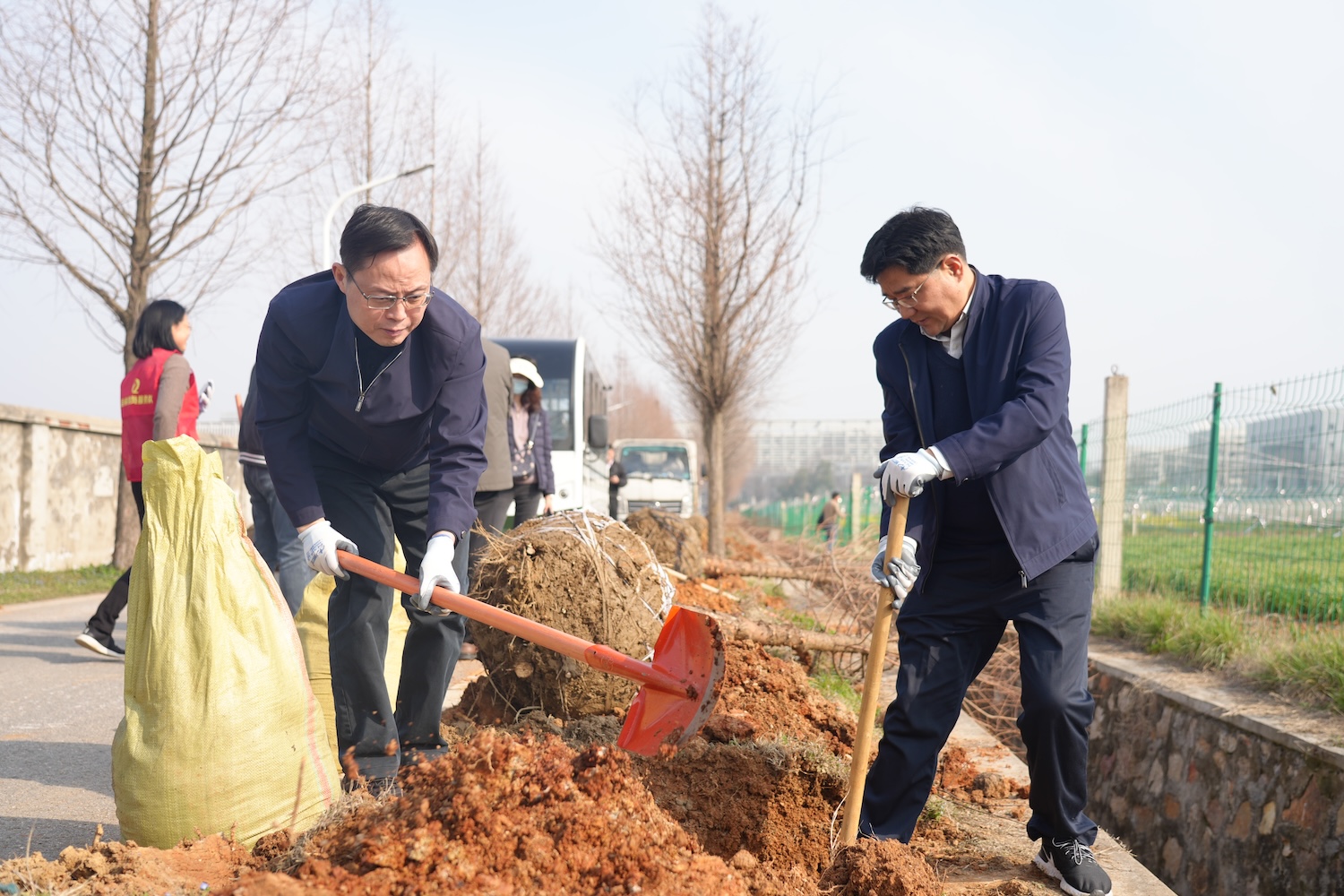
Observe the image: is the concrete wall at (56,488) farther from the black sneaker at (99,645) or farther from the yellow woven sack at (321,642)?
the yellow woven sack at (321,642)

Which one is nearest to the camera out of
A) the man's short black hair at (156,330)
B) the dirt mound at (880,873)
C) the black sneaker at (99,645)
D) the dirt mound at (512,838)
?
the dirt mound at (512,838)

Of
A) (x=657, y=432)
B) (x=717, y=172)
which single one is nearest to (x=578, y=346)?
(x=717, y=172)

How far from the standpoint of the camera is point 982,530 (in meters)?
2.79

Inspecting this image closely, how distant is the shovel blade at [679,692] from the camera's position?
280 cm

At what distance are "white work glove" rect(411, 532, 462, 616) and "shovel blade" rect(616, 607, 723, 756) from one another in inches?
26.1

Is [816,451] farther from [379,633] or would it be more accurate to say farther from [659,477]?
[379,633]

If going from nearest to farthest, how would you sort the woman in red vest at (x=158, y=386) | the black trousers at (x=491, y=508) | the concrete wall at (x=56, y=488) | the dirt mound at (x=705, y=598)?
the woman in red vest at (x=158, y=386) → the black trousers at (x=491, y=508) → the dirt mound at (x=705, y=598) → the concrete wall at (x=56, y=488)

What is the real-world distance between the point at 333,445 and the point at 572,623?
1237 mm

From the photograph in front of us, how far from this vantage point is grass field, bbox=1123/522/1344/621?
5.51 m

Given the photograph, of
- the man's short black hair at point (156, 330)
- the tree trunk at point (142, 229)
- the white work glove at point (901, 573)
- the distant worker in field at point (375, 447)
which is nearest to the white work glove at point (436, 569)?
the distant worker in field at point (375, 447)

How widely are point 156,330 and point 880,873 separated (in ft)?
15.8

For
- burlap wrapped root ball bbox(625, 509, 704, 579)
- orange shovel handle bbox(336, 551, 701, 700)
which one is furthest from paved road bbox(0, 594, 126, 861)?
burlap wrapped root ball bbox(625, 509, 704, 579)

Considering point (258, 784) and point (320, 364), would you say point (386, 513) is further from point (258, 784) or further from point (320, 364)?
point (258, 784)

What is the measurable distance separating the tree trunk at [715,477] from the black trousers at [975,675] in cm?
832
